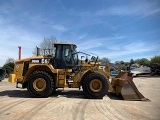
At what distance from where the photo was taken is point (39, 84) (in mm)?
13109

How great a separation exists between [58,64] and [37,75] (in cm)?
133

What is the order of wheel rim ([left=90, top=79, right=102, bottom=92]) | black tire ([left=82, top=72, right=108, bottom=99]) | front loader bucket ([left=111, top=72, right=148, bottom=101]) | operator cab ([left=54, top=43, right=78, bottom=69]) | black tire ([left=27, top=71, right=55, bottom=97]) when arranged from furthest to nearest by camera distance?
1. operator cab ([left=54, top=43, right=78, bottom=69])
2. black tire ([left=27, top=71, right=55, bottom=97])
3. wheel rim ([left=90, top=79, right=102, bottom=92])
4. black tire ([left=82, top=72, right=108, bottom=99])
5. front loader bucket ([left=111, top=72, right=148, bottom=101])

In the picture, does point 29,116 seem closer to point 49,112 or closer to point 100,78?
point 49,112

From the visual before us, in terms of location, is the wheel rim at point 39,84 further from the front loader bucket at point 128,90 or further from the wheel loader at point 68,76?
the front loader bucket at point 128,90

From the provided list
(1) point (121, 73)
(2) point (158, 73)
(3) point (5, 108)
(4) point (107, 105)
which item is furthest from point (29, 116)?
(2) point (158, 73)

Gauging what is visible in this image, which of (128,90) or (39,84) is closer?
(128,90)

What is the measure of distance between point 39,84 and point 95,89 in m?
2.90

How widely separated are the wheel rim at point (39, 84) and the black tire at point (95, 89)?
6.96 feet

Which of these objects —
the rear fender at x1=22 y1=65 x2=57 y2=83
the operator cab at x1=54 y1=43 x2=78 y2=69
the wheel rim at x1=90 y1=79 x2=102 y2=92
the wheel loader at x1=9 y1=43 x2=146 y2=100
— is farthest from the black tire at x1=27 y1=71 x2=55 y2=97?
the wheel rim at x1=90 y1=79 x2=102 y2=92

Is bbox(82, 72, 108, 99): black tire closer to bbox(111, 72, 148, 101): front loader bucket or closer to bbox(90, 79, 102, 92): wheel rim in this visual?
bbox(90, 79, 102, 92): wheel rim

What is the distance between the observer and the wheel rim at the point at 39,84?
1301 cm

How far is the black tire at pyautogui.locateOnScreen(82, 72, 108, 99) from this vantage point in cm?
1254

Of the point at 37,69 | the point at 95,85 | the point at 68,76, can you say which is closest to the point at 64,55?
the point at 68,76

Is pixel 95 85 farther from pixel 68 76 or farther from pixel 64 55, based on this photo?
pixel 64 55
